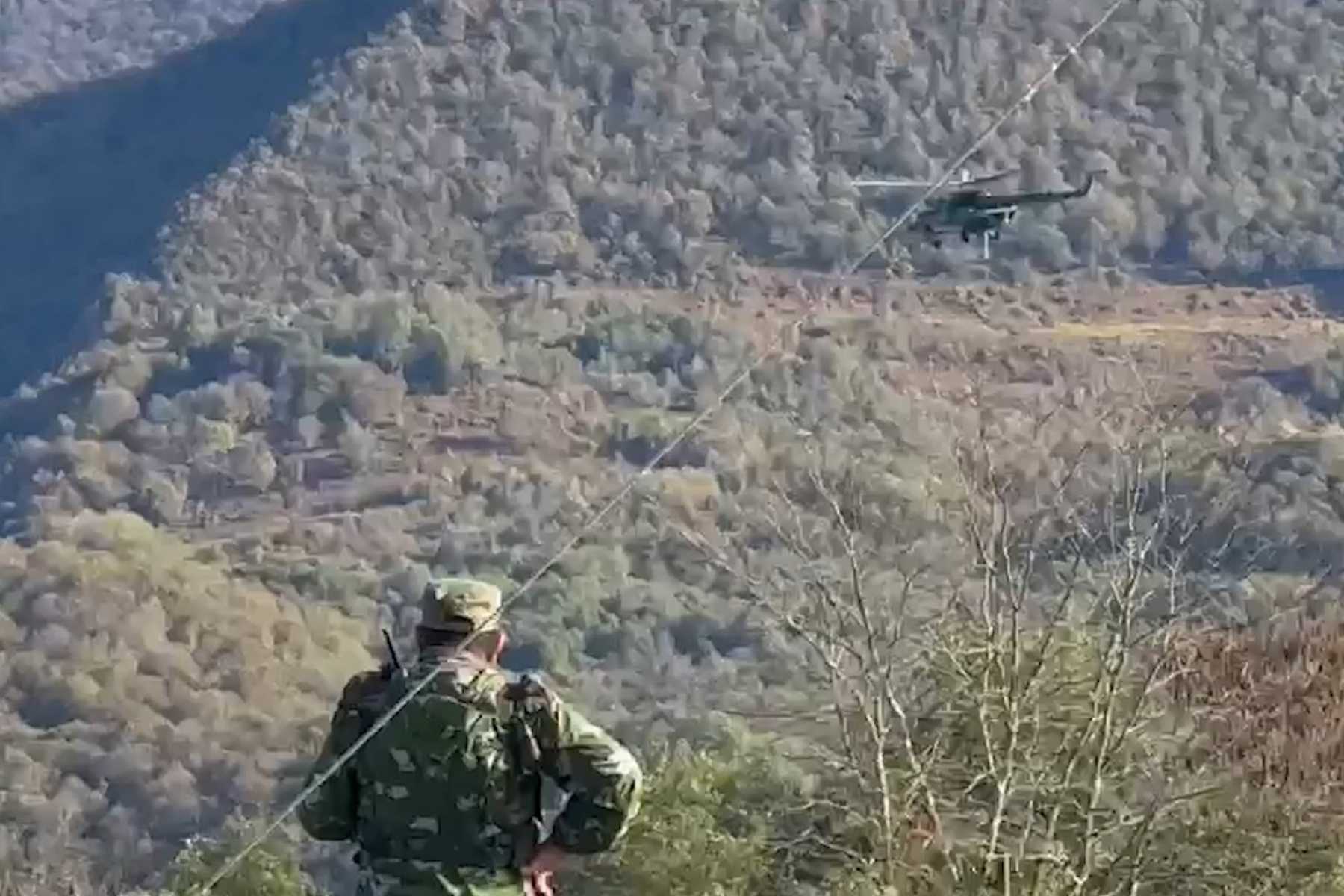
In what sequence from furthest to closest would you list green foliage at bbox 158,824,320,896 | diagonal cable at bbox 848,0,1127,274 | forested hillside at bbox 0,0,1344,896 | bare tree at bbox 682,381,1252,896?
green foliage at bbox 158,824,320,896 < forested hillside at bbox 0,0,1344,896 < bare tree at bbox 682,381,1252,896 < diagonal cable at bbox 848,0,1127,274

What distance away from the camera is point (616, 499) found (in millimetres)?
4965

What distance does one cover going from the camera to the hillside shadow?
217 ft

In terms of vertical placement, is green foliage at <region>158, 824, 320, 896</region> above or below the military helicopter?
below

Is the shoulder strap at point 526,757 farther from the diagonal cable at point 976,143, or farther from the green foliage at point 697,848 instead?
the green foliage at point 697,848

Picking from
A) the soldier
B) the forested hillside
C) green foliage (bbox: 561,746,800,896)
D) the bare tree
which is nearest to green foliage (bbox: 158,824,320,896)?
the forested hillside

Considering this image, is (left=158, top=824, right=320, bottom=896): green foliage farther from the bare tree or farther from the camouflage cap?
the camouflage cap

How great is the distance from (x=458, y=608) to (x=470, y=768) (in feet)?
0.82

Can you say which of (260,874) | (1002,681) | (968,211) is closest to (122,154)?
(260,874)

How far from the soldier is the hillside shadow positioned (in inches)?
2341

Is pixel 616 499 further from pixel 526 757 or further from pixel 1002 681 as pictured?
pixel 1002 681

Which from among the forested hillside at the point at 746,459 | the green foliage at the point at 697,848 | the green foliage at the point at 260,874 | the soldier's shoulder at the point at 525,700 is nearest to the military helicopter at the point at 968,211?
the forested hillside at the point at 746,459

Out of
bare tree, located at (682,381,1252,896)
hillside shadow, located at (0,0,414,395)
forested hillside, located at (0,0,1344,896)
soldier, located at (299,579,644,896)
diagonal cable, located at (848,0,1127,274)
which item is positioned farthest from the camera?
hillside shadow, located at (0,0,414,395)

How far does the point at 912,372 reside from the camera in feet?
132

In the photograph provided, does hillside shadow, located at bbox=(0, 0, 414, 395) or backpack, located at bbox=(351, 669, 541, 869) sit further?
hillside shadow, located at bbox=(0, 0, 414, 395)
